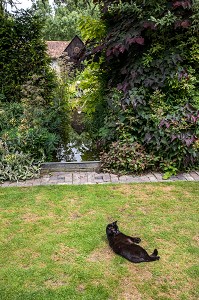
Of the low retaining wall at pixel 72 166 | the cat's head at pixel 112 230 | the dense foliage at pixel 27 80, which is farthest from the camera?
the dense foliage at pixel 27 80

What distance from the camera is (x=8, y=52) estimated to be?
6066mm

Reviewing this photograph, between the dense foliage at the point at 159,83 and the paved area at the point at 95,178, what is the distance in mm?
203

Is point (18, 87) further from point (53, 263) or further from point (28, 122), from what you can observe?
point (53, 263)

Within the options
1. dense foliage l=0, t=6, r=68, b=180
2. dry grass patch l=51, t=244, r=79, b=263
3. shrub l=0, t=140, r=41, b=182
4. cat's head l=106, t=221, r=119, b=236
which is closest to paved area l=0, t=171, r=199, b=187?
shrub l=0, t=140, r=41, b=182

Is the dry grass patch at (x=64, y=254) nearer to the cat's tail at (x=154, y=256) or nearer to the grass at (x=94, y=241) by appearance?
the grass at (x=94, y=241)

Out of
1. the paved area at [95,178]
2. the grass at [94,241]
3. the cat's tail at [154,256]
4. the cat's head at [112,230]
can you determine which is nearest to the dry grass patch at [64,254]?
the grass at [94,241]

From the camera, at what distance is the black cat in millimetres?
2736

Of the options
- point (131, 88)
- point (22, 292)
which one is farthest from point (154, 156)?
point (22, 292)

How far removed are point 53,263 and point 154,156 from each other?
2.60m

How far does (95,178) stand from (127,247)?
1.98m

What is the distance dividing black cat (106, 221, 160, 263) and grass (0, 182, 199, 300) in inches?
2.3

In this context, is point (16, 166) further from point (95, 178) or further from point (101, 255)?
point (101, 255)

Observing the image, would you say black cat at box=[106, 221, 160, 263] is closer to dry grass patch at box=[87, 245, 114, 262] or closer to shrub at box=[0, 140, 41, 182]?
dry grass patch at box=[87, 245, 114, 262]

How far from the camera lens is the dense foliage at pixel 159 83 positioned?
4637mm
